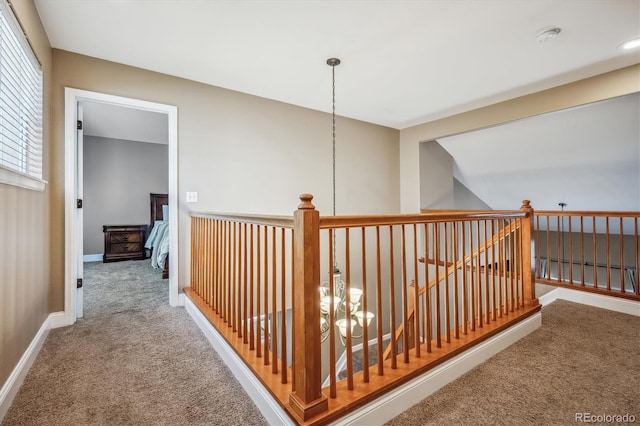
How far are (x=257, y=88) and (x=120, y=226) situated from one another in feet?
13.8

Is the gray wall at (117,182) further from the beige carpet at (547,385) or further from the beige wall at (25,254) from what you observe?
the beige carpet at (547,385)

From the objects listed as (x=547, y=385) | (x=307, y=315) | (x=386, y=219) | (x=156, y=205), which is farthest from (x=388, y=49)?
(x=156, y=205)

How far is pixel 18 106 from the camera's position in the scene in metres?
1.82

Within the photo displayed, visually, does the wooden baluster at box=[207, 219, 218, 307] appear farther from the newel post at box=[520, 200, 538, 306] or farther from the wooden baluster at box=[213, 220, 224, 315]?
the newel post at box=[520, 200, 538, 306]

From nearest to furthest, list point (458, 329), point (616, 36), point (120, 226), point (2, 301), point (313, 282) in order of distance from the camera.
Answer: point (313, 282) → point (2, 301) → point (458, 329) → point (616, 36) → point (120, 226)

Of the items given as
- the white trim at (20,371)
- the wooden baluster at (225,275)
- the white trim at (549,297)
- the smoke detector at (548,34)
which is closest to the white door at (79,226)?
the white trim at (20,371)

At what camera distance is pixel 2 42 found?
4.97ft

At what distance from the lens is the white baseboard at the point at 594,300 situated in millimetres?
2830

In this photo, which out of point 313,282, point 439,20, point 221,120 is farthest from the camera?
point 221,120

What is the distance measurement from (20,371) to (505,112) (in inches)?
194

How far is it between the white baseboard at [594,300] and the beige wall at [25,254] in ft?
13.9

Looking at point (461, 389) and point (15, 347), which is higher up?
point (15, 347)

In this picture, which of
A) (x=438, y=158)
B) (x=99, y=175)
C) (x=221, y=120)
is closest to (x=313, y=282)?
(x=221, y=120)

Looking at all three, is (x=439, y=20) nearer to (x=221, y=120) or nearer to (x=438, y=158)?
(x=221, y=120)
